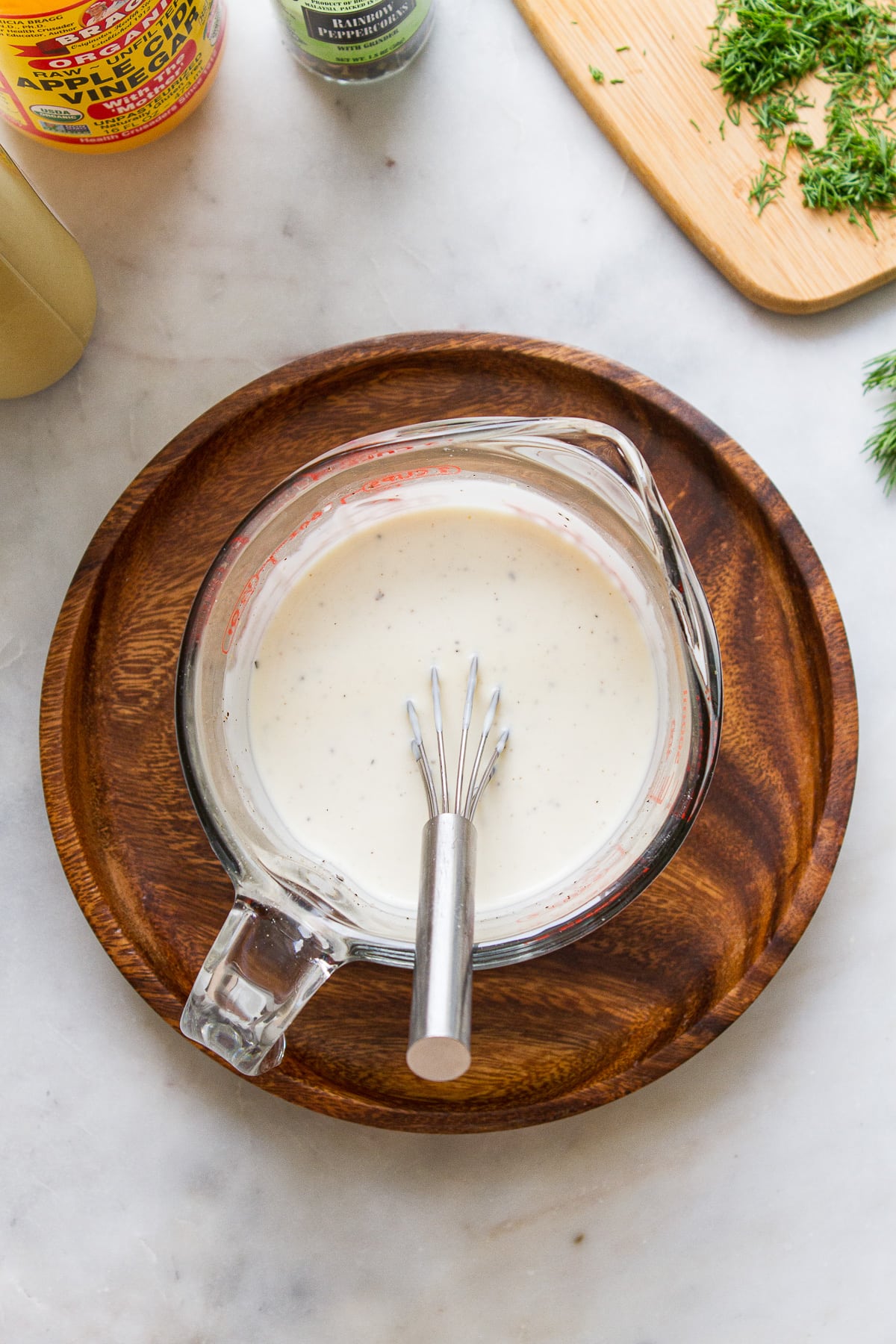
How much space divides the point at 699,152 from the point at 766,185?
0.06m

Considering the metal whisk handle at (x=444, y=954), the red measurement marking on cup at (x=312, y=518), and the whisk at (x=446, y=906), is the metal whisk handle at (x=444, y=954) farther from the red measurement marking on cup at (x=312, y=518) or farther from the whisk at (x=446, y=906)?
the red measurement marking on cup at (x=312, y=518)

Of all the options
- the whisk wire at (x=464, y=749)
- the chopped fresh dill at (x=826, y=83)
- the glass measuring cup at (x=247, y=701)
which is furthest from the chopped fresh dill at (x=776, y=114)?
the whisk wire at (x=464, y=749)

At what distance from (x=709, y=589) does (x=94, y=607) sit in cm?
46

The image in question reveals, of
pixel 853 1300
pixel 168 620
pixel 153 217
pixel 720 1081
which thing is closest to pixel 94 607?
pixel 168 620

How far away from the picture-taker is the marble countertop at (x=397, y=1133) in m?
0.92

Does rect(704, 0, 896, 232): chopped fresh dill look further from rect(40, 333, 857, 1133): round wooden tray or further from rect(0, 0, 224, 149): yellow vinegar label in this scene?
rect(0, 0, 224, 149): yellow vinegar label

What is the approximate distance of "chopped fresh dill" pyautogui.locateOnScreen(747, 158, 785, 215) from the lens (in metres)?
0.92

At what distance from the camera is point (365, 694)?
0.81 m

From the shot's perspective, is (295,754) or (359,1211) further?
(359,1211)

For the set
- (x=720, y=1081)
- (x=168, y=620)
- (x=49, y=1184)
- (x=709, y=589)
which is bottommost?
(x=720, y=1081)

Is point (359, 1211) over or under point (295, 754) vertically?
under

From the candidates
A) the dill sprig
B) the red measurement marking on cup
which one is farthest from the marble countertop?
the red measurement marking on cup

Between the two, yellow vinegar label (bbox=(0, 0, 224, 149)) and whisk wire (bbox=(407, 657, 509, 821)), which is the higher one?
yellow vinegar label (bbox=(0, 0, 224, 149))

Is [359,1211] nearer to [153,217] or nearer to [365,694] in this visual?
[365,694]
